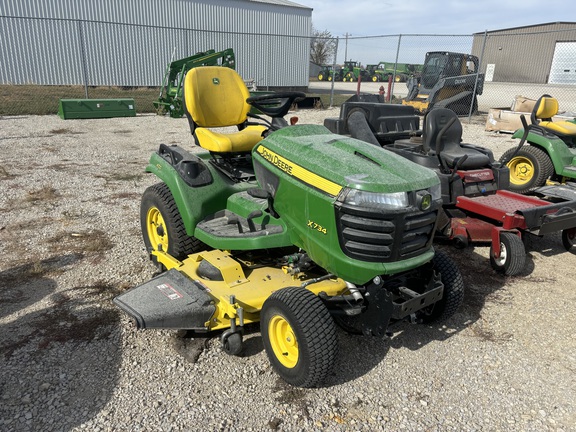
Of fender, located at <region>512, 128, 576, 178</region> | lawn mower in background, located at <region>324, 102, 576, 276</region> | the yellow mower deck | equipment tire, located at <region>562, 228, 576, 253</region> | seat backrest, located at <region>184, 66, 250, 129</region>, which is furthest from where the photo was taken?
fender, located at <region>512, 128, 576, 178</region>

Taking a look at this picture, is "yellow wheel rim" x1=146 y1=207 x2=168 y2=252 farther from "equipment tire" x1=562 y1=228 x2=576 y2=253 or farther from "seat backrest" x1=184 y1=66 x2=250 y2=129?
"equipment tire" x1=562 y1=228 x2=576 y2=253

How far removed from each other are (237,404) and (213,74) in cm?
252

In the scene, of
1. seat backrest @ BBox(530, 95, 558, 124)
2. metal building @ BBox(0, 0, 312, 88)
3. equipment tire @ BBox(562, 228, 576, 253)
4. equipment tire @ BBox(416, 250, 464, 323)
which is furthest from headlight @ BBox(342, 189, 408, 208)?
metal building @ BBox(0, 0, 312, 88)

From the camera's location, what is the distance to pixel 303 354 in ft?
7.86

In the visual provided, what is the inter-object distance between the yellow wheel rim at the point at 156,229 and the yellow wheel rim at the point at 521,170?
499cm

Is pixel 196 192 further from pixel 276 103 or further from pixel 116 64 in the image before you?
pixel 116 64

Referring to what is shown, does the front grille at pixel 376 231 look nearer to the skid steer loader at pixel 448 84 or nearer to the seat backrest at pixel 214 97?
the seat backrest at pixel 214 97

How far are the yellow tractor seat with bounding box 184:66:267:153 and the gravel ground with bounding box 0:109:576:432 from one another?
123cm

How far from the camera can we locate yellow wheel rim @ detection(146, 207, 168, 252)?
12.1ft

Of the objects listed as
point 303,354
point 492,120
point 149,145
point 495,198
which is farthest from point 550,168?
point 149,145

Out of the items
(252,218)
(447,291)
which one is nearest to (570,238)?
(447,291)

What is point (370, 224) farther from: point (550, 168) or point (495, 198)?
point (550, 168)

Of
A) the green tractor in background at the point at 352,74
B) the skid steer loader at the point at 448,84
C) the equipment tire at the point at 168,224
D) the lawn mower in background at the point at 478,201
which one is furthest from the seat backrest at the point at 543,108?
the green tractor in background at the point at 352,74

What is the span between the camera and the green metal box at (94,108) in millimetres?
11281
